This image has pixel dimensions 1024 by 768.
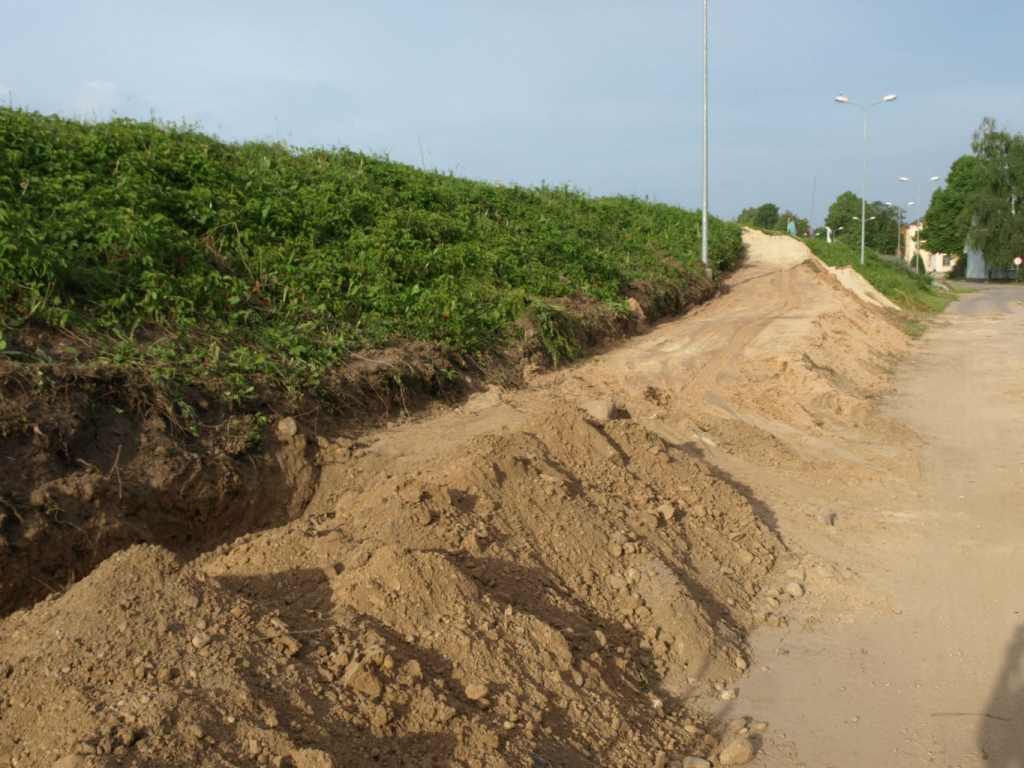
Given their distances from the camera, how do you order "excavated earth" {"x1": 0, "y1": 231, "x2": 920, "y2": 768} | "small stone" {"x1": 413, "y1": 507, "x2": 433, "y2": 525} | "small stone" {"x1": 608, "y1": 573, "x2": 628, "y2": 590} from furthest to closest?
"small stone" {"x1": 608, "y1": 573, "x2": 628, "y2": 590} < "small stone" {"x1": 413, "y1": 507, "x2": 433, "y2": 525} < "excavated earth" {"x1": 0, "y1": 231, "x2": 920, "y2": 768}

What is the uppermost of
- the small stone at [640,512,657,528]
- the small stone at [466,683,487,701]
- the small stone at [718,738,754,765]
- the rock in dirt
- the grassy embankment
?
the grassy embankment

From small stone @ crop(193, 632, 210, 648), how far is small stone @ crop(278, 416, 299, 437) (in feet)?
10.3

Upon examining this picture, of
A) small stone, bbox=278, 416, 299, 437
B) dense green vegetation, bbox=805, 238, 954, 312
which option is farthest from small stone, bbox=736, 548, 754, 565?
dense green vegetation, bbox=805, 238, 954, 312

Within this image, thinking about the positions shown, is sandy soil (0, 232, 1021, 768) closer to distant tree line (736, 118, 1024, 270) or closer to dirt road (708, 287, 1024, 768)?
dirt road (708, 287, 1024, 768)

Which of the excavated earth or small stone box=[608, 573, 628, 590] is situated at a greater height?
the excavated earth

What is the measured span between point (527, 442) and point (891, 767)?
3.32m

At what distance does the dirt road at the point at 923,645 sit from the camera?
3875 millimetres

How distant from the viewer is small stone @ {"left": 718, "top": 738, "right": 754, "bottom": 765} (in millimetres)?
3709

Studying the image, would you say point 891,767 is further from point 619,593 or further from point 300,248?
point 300,248

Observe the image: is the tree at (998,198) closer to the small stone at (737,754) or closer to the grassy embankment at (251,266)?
the grassy embankment at (251,266)

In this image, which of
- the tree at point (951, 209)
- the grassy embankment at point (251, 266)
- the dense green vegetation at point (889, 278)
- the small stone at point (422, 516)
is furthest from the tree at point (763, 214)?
the small stone at point (422, 516)

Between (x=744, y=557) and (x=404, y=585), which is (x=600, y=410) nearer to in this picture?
(x=744, y=557)

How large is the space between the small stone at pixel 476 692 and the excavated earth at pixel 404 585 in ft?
0.14

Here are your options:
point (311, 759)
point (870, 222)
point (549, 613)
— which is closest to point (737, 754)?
point (549, 613)
